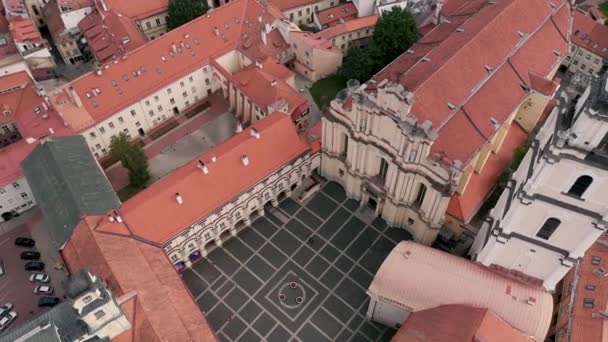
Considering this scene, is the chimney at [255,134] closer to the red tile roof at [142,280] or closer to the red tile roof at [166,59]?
the red tile roof at [142,280]

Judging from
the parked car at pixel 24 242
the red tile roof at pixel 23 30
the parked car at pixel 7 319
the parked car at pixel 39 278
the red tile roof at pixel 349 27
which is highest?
the red tile roof at pixel 23 30

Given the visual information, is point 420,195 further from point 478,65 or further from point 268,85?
point 268,85

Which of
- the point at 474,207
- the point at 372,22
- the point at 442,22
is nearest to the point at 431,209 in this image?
the point at 474,207

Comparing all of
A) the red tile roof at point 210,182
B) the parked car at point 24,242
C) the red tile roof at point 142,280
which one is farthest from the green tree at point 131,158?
the parked car at point 24,242

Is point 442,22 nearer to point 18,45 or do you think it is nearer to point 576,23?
point 576,23

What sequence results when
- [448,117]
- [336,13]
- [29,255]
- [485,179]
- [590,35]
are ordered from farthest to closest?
[336,13] < [590,35] < [29,255] < [485,179] < [448,117]

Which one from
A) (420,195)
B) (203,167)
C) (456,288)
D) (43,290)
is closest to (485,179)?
(420,195)

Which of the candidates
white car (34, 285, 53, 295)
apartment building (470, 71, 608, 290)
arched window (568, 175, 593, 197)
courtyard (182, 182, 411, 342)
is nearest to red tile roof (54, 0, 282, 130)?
white car (34, 285, 53, 295)
